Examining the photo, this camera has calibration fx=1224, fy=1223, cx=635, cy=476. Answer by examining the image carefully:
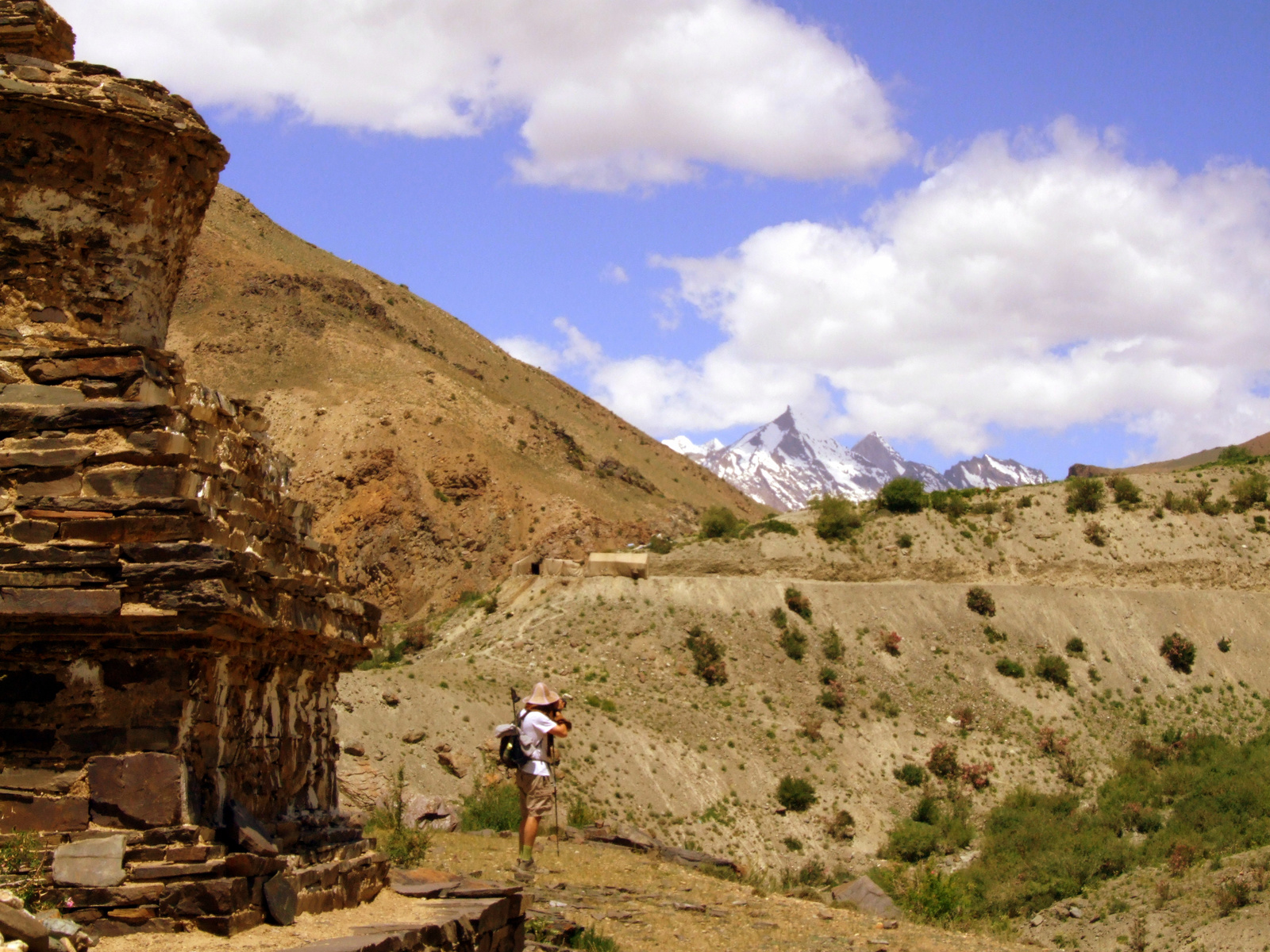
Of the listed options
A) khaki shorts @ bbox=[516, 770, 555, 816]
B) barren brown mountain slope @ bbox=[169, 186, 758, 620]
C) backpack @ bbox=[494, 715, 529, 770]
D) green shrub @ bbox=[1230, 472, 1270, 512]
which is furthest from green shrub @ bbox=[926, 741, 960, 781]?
barren brown mountain slope @ bbox=[169, 186, 758, 620]

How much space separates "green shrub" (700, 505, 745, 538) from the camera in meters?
42.2

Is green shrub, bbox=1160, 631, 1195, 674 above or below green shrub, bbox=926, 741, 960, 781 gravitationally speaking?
above

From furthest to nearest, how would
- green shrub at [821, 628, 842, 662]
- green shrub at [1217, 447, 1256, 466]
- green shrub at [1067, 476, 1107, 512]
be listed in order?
green shrub at [1217, 447, 1256, 466] < green shrub at [1067, 476, 1107, 512] < green shrub at [821, 628, 842, 662]

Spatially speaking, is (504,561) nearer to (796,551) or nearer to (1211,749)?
(796,551)

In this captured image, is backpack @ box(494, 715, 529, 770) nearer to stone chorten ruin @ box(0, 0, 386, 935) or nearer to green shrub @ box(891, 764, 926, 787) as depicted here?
stone chorten ruin @ box(0, 0, 386, 935)

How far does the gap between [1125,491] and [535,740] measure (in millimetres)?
38007

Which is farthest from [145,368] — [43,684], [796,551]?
[796,551]

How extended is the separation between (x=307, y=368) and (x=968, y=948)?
171ft

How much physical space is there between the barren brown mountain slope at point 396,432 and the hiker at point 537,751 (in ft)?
126

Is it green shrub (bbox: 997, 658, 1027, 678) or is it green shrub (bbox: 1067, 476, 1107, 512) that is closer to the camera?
green shrub (bbox: 997, 658, 1027, 678)

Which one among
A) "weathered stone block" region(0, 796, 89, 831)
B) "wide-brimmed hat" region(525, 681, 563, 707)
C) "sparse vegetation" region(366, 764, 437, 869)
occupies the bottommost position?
"sparse vegetation" region(366, 764, 437, 869)

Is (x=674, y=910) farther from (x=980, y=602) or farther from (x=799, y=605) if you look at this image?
(x=980, y=602)

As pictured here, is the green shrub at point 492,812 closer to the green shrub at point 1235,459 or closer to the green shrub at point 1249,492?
the green shrub at point 1249,492

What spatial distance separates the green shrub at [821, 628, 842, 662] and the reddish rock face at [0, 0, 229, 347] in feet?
97.6
